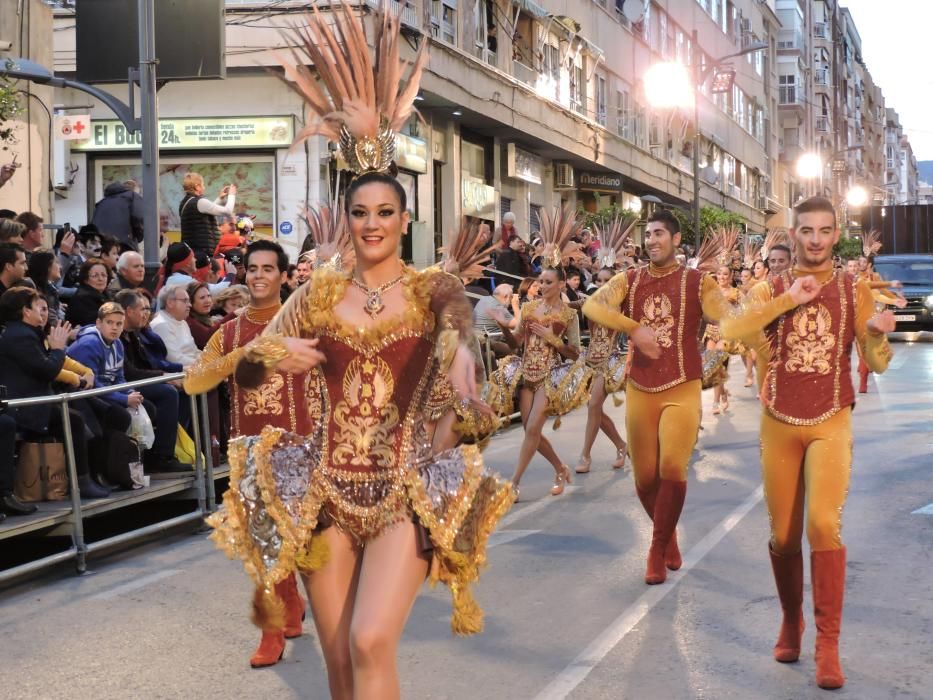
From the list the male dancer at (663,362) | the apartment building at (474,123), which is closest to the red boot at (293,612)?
the male dancer at (663,362)

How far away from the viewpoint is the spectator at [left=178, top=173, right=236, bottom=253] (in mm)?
15555

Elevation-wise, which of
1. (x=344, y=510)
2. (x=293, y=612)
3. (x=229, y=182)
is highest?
(x=229, y=182)

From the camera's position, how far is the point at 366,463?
4.48m

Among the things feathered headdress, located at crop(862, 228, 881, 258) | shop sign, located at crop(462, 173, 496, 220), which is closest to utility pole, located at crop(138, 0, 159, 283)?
shop sign, located at crop(462, 173, 496, 220)

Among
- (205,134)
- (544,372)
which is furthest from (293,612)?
(205,134)

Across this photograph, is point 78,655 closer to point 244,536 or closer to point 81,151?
point 244,536

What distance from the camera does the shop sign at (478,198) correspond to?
→ 3038 cm

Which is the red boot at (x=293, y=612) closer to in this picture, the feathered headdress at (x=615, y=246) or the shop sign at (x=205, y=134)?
the feathered headdress at (x=615, y=246)

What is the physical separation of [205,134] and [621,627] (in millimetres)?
19861

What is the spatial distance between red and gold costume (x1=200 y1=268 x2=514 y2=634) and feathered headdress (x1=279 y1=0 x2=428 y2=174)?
19.4 inches

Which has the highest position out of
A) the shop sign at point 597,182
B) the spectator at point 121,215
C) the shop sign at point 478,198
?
the shop sign at point 597,182

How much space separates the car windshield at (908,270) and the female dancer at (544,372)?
24.8 meters

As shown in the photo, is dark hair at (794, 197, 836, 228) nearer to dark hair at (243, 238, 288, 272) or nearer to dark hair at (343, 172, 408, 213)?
dark hair at (343, 172, 408, 213)

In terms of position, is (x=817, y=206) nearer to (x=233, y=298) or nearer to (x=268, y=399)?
(x=268, y=399)
